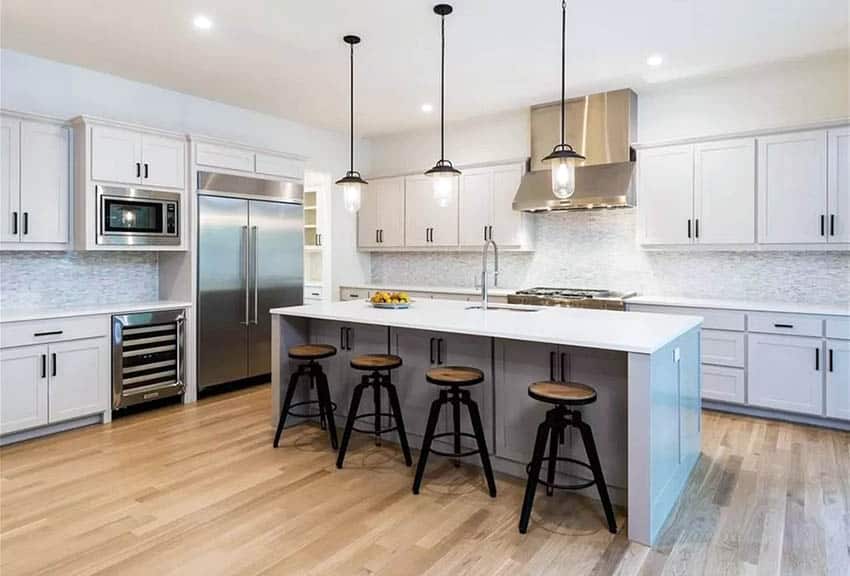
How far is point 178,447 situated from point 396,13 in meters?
3.22

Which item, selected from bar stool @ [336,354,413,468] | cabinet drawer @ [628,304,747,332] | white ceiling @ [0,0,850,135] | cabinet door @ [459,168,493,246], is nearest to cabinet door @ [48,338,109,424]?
bar stool @ [336,354,413,468]

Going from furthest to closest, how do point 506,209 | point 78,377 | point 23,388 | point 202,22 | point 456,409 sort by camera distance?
point 506,209, point 78,377, point 23,388, point 202,22, point 456,409

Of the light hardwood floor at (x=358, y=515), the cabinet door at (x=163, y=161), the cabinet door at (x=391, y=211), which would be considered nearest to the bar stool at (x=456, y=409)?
the light hardwood floor at (x=358, y=515)

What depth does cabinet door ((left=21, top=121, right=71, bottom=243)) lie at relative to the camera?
401 cm

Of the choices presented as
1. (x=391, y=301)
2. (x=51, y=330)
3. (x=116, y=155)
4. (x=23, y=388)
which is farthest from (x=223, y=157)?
(x=23, y=388)

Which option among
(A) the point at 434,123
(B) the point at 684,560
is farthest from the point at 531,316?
(A) the point at 434,123

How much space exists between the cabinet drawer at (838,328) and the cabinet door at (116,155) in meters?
5.48

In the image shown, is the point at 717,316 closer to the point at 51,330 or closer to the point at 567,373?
the point at 567,373

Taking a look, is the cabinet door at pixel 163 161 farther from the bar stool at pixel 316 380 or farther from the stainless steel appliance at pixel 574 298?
the stainless steel appliance at pixel 574 298

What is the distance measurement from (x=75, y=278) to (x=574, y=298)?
434 cm

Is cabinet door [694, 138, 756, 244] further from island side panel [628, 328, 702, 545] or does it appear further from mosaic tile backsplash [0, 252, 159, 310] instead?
mosaic tile backsplash [0, 252, 159, 310]

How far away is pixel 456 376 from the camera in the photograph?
2.98 metres

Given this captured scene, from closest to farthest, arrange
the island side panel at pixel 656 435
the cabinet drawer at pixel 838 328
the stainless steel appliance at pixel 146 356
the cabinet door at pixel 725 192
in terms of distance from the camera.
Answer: the island side panel at pixel 656 435 → the cabinet drawer at pixel 838 328 → the stainless steel appliance at pixel 146 356 → the cabinet door at pixel 725 192

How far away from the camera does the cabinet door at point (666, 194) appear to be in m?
4.80
